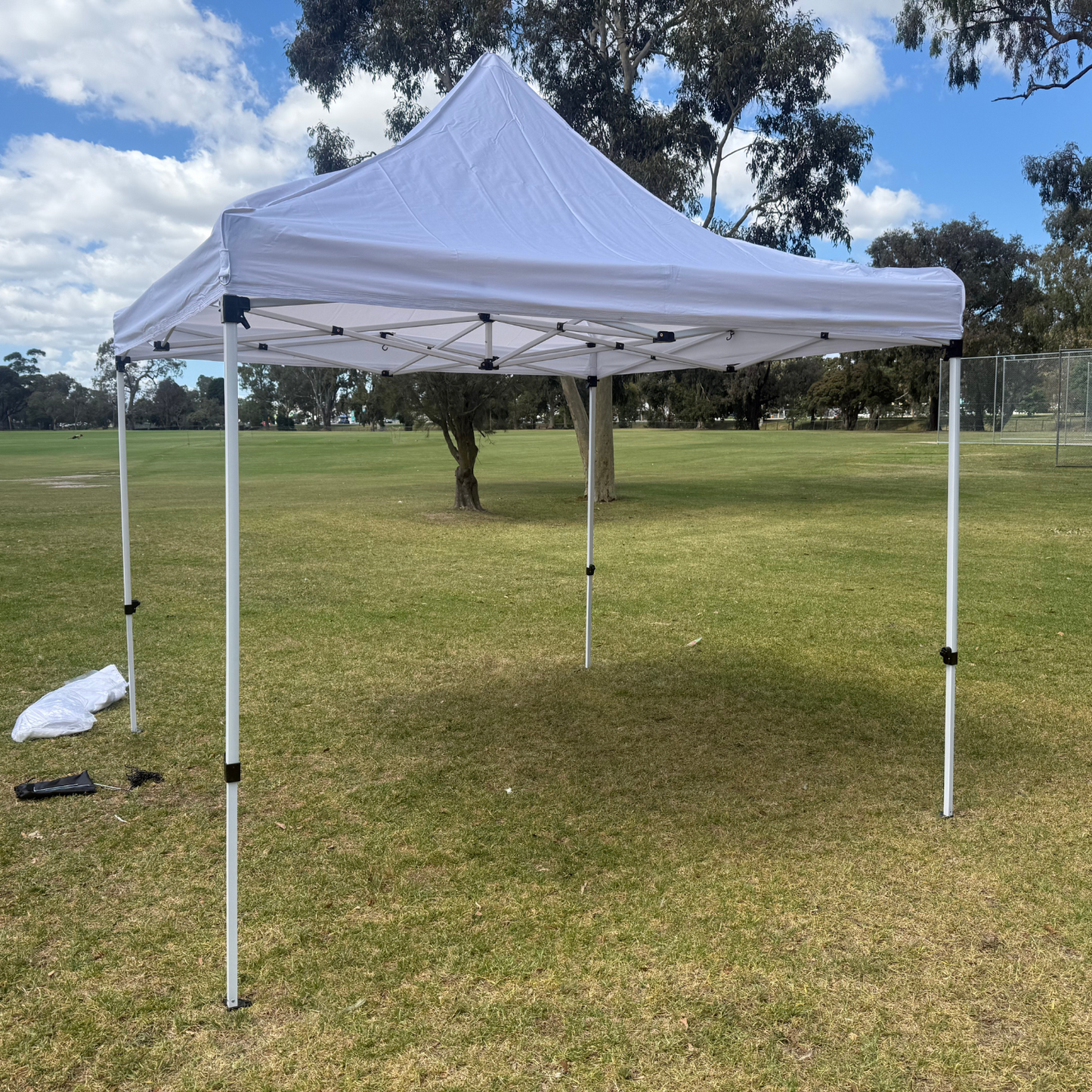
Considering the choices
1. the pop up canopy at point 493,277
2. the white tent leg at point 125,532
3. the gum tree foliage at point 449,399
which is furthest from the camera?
the gum tree foliage at point 449,399

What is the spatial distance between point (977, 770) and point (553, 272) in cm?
350

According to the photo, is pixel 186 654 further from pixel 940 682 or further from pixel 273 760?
pixel 940 682

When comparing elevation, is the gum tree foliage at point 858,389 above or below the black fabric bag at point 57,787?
above

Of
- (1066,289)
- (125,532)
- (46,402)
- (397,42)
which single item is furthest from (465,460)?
(46,402)

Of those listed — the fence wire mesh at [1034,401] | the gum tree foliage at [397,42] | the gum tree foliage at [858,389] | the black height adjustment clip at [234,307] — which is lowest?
the black height adjustment clip at [234,307]

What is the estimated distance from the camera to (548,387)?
1001 inches

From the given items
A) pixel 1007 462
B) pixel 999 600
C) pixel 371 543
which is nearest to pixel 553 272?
pixel 999 600

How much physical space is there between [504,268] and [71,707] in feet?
13.8

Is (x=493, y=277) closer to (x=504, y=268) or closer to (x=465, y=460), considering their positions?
(x=504, y=268)

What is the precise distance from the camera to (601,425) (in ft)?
59.2

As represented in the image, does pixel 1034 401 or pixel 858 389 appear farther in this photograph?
pixel 858 389

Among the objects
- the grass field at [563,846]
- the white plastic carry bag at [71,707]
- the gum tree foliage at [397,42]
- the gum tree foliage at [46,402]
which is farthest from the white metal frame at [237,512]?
the gum tree foliage at [46,402]

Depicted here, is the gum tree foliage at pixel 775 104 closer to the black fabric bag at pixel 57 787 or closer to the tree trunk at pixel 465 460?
the tree trunk at pixel 465 460

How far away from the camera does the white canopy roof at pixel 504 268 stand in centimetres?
302
